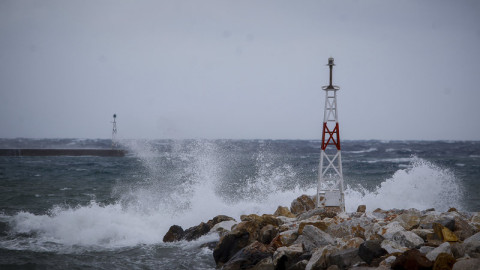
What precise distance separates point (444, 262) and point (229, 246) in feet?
15.6

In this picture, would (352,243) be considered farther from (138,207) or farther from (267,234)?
(138,207)

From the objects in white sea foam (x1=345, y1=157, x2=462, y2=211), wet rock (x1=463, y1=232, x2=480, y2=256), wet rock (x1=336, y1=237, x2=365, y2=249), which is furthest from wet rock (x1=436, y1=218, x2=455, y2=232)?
white sea foam (x1=345, y1=157, x2=462, y2=211)

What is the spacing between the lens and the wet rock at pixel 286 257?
27.1 feet

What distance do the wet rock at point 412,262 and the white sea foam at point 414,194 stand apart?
10.7 meters

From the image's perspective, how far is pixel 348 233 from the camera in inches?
357

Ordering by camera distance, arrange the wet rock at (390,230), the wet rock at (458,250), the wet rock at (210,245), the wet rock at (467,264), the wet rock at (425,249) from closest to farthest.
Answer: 1. the wet rock at (467,264)
2. the wet rock at (458,250)
3. the wet rock at (425,249)
4. the wet rock at (390,230)
5. the wet rock at (210,245)

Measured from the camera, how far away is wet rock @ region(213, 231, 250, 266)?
9562mm

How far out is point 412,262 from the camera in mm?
6492

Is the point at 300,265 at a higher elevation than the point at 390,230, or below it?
below

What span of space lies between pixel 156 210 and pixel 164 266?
6.67 m

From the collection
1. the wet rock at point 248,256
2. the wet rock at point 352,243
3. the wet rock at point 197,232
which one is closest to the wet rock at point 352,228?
the wet rock at point 352,243

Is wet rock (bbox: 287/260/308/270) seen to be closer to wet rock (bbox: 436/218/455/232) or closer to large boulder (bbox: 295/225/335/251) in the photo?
large boulder (bbox: 295/225/335/251)

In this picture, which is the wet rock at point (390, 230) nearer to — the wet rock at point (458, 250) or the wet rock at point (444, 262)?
the wet rock at point (458, 250)

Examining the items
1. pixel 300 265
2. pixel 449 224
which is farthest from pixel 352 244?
pixel 449 224
